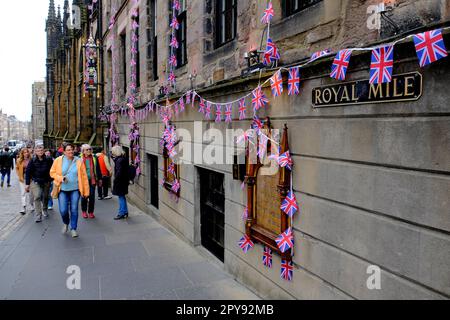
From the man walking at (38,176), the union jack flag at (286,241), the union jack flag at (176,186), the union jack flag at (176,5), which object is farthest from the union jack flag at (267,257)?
the man walking at (38,176)

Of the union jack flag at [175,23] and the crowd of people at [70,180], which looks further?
the union jack flag at [175,23]

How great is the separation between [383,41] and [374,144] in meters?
0.85

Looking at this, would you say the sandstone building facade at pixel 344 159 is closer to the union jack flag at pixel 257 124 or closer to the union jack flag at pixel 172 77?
the union jack flag at pixel 257 124

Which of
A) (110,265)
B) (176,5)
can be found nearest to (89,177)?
(110,265)

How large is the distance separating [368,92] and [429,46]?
2.22 ft

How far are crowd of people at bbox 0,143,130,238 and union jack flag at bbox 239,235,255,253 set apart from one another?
164 inches

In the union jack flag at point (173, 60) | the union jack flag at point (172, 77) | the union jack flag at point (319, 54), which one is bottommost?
the union jack flag at point (319, 54)

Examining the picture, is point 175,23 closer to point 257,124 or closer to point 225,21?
point 225,21

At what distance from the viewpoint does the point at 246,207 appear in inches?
201

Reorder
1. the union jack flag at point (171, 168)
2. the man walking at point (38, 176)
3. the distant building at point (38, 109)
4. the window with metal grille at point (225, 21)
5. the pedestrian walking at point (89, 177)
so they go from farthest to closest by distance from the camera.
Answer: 1. the distant building at point (38, 109)
2. the pedestrian walking at point (89, 177)
3. the man walking at point (38, 176)
4. the union jack flag at point (171, 168)
5. the window with metal grille at point (225, 21)

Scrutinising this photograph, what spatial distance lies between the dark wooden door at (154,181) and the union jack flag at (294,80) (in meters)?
6.85

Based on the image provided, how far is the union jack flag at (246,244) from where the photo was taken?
5.03 m
